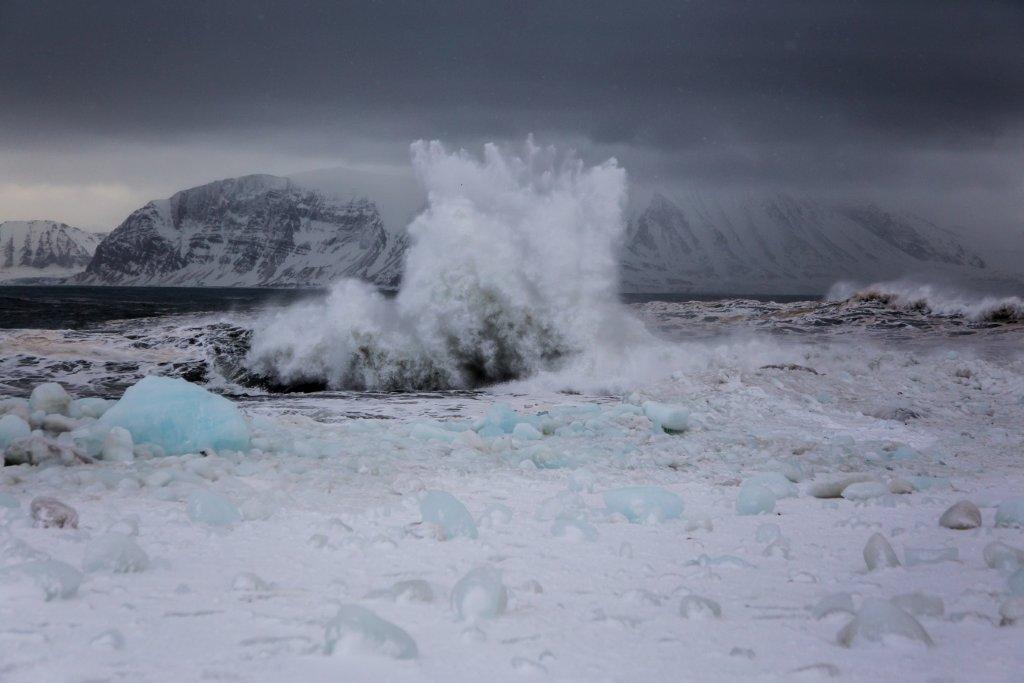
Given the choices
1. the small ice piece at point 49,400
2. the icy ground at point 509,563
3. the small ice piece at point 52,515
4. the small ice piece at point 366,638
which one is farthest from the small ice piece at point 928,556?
the small ice piece at point 49,400

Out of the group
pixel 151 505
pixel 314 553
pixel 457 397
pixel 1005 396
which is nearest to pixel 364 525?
pixel 314 553

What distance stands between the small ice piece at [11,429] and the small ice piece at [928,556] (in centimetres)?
475

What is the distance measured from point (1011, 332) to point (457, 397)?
17.6 metres

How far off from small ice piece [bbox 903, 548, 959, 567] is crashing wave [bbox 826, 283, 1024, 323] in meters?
24.8

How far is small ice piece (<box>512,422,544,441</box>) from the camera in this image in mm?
5922

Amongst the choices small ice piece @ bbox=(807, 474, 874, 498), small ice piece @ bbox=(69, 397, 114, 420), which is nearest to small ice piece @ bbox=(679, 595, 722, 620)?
small ice piece @ bbox=(807, 474, 874, 498)

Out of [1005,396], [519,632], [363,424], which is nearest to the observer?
[519,632]

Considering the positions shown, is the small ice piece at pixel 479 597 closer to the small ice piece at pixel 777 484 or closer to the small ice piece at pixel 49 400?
the small ice piece at pixel 777 484

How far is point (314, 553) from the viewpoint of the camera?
9.02 feet

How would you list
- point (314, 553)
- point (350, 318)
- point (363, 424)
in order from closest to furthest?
point (314, 553)
point (363, 424)
point (350, 318)

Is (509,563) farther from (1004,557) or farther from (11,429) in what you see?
(11,429)

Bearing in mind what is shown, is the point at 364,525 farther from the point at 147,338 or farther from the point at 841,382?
the point at 147,338

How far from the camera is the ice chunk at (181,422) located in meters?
5.05

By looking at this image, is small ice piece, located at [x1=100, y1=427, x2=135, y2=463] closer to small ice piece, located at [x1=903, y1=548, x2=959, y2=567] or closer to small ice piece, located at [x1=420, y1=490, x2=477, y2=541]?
small ice piece, located at [x1=420, y1=490, x2=477, y2=541]
